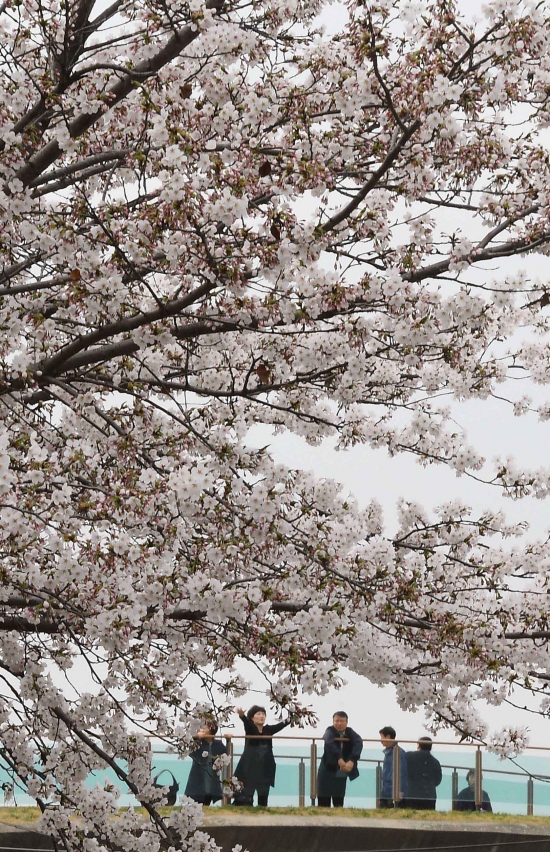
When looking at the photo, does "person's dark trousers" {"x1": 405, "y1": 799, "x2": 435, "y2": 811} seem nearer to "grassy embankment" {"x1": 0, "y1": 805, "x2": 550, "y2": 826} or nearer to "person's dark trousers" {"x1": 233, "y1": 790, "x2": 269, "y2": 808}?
"grassy embankment" {"x1": 0, "y1": 805, "x2": 550, "y2": 826}

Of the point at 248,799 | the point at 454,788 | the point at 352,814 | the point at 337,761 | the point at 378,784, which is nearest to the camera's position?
the point at 248,799

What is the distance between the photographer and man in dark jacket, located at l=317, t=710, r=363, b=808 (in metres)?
12.2

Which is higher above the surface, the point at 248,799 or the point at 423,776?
the point at 423,776

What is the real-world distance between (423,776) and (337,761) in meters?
1.70

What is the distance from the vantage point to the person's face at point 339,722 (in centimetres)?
1215

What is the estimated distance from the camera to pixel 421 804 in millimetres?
13430

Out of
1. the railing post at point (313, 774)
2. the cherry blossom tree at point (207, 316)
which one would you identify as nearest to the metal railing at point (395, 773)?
the railing post at point (313, 774)

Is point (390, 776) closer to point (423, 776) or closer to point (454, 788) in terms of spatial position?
point (423, 776)

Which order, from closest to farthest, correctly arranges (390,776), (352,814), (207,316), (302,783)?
(207,316) → (352,814) → (302,783) → (390,776)

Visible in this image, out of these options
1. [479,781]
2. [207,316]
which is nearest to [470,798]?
[479,781]

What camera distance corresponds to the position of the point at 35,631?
21.7 feet

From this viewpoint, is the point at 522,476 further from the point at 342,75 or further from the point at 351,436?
the point at 342,75

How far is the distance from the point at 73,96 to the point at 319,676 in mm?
3452

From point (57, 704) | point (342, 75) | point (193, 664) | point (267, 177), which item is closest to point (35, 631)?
point (57, 704)
